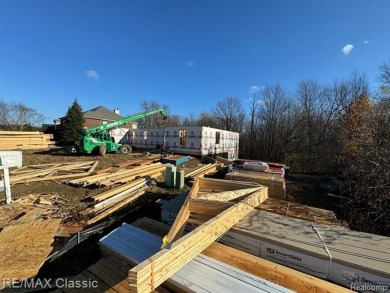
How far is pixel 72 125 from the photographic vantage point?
2931cm

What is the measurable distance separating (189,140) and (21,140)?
61.5ft

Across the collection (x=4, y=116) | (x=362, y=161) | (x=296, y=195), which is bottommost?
(x=296, y=195)

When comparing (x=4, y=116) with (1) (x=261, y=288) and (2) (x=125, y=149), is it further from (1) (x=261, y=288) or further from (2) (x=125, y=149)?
(1) (x=261, y=288)

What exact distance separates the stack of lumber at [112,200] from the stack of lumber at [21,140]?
22.3 metres

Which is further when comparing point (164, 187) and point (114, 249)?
point (164, 187)

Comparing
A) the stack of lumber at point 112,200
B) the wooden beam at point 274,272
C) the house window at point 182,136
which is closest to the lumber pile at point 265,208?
the wooden beam at point 274,272

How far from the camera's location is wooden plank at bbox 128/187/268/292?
2316mm

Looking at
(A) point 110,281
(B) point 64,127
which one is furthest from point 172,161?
(B) point 64,127

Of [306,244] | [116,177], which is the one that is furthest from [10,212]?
[306,244]

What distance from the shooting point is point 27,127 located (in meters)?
39.0

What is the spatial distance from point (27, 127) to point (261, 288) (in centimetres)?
4705

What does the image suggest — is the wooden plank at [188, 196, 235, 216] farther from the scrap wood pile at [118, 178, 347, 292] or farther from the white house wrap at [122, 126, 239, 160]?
the white house wrap at [122, 126, 239, 160]

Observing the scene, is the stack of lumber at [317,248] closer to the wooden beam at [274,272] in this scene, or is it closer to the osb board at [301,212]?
the wooden beam at [274,272]

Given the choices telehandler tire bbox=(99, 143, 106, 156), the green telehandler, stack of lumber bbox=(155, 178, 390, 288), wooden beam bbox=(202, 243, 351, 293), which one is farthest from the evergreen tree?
wooden beam bbox=(202, 243, 351, 293)
